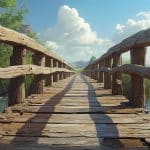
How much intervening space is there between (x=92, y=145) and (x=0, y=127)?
1276mm

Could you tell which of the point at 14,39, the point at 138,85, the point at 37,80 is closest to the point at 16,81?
the point at 14,39

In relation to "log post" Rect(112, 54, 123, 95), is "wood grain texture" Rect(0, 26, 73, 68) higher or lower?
higher

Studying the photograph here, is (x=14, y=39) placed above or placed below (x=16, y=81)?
above

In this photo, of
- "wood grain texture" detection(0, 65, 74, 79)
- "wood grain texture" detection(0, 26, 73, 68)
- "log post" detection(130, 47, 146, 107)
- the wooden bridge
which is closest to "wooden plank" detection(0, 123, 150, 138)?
the wooden bridge

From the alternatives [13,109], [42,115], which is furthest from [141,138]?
[13,109]

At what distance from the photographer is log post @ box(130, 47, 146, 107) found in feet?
19.8

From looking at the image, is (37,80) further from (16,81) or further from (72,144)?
(72,144)

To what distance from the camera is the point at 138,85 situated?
6105mm

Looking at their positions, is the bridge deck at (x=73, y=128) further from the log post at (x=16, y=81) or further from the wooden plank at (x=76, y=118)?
the log post at (x=16, y=81)

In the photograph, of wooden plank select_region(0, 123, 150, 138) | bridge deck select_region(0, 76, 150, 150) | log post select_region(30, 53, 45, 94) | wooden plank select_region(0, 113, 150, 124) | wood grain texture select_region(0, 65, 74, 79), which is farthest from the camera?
log post select_region(30, 53, 45, 94)

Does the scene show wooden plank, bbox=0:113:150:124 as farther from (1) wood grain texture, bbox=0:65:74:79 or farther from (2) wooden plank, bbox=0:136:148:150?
(2) wooden plank, bbox=0:136:148:150

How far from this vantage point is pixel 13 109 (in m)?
5.45

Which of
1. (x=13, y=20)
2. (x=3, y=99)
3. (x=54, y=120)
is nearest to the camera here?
(x=54, y=120)

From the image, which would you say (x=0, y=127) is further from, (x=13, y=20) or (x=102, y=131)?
(x=13, y=20)
